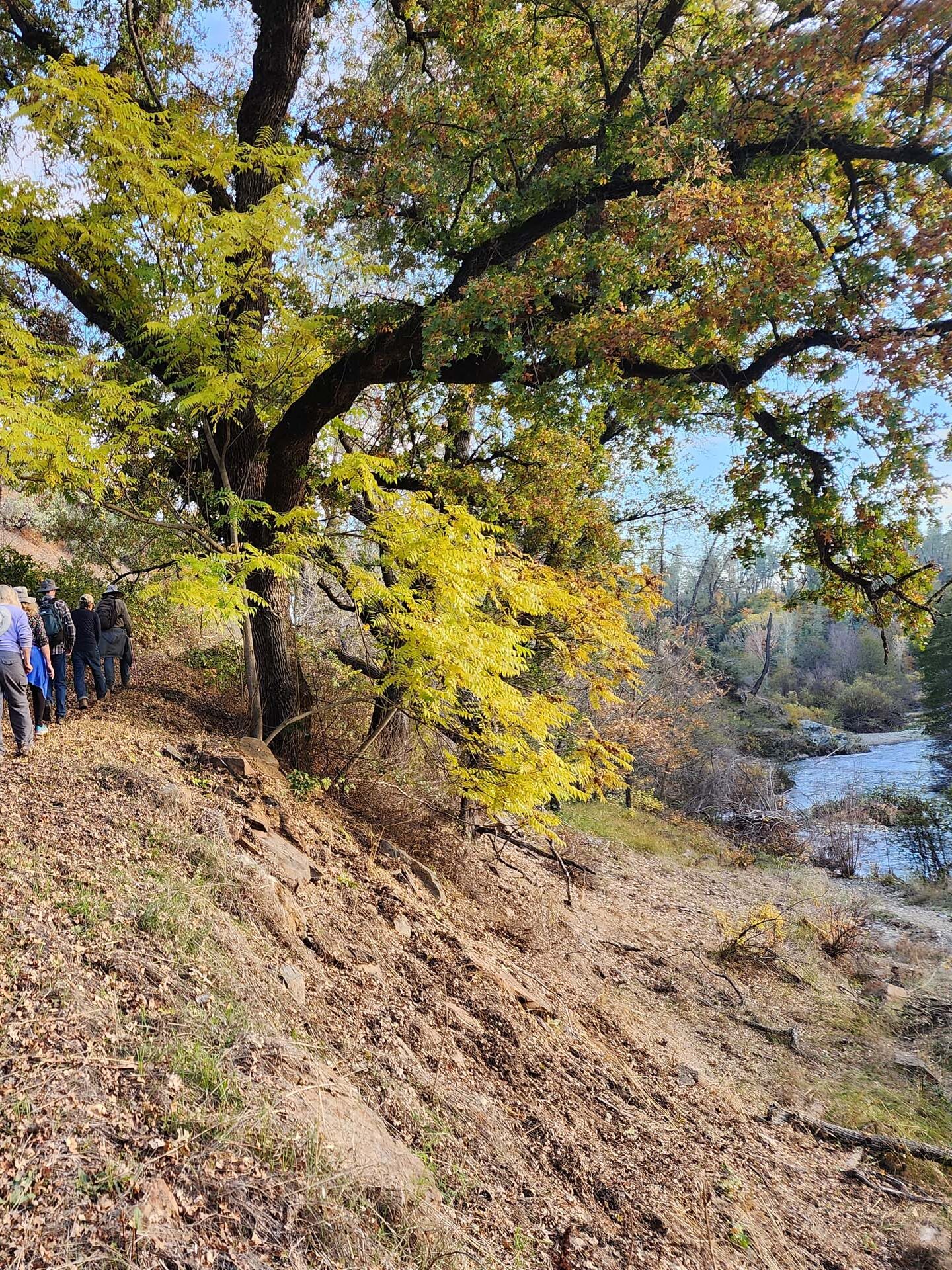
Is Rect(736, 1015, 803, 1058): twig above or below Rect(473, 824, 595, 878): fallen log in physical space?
below

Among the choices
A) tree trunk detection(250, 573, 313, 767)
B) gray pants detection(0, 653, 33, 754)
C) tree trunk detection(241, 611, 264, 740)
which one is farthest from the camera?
tree trunk detection(250, 573, 313, 767)

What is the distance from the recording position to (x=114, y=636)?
8.12 m

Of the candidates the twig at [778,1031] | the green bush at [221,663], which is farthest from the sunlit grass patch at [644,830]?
the green bush at [221,663]

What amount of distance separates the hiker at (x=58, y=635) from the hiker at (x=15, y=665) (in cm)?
96

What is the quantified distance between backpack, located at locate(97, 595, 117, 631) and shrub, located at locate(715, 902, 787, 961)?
376 inches

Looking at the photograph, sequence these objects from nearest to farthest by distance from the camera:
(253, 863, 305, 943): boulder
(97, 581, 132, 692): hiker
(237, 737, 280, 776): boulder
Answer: (253, 863, 305, 943): boulder < (237, 737, 280, 776): boulder < (97, 581, 132, 692): hiker

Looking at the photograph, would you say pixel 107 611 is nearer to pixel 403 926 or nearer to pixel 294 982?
pixel 403 926

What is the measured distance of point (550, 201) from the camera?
5.83 metres

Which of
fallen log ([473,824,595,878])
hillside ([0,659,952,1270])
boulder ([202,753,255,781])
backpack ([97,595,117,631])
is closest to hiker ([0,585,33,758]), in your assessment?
hillside ([0,659,952,1270])

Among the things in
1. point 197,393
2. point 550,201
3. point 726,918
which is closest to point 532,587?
point 197,393

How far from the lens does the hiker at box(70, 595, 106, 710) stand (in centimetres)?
755

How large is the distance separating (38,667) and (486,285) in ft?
19.0

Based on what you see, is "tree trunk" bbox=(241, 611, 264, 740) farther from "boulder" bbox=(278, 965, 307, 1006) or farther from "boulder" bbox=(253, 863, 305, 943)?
"boulder" bbox=(278, 965, 307, 1006)

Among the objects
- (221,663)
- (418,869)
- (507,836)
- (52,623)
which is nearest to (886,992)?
(507,836)
